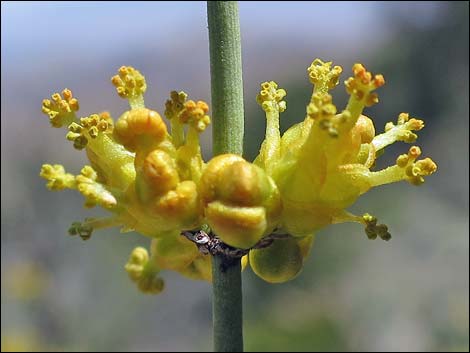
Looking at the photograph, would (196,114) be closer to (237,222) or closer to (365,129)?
(237,222)

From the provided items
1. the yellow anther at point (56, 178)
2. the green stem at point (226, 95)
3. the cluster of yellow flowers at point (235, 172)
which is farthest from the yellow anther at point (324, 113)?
the yellow anther at point (56, 178)

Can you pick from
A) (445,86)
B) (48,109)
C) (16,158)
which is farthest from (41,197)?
(445,86)

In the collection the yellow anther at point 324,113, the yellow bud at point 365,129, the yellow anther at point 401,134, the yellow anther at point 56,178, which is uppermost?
the yellow anther at point 401,134

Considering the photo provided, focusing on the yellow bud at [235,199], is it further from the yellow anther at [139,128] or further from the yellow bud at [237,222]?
the yellow anther at [139,128]

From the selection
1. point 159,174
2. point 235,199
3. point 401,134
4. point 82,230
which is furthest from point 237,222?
point 401,134

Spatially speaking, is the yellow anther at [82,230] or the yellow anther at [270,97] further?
the yellow anther at [270,97]
